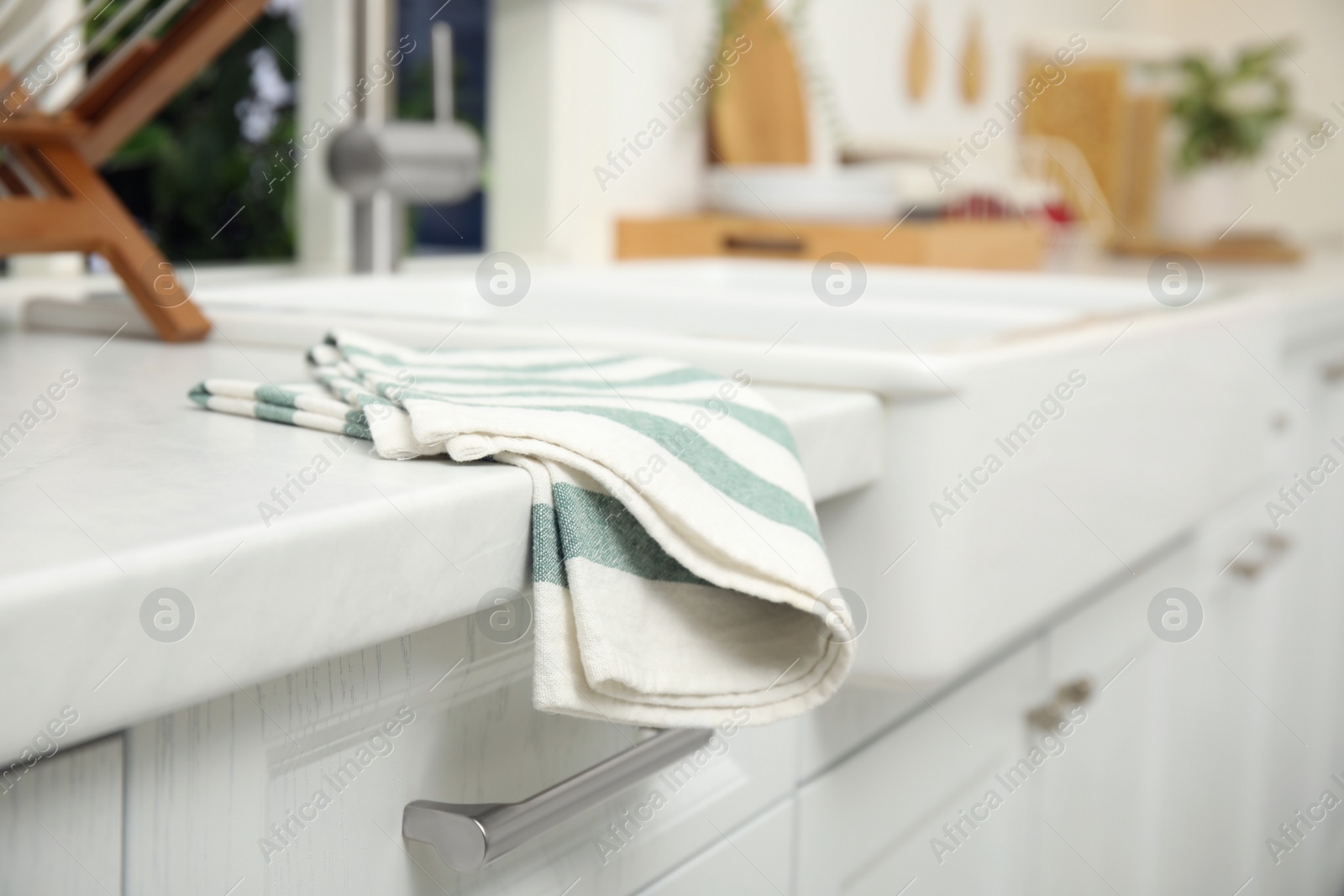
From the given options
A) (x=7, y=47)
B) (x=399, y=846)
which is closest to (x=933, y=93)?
(x=7, y=47)

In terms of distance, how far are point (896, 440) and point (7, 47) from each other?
1.52ft

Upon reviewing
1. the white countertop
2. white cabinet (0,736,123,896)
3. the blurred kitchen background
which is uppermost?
the white countertop

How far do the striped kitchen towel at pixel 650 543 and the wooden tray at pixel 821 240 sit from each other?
1.06 meters

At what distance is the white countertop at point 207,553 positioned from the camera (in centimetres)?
29

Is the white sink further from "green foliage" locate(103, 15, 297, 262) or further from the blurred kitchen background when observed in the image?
"green foliage" locate(103, 15, 297, 262)

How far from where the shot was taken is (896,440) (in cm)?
63

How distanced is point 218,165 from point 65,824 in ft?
4.52

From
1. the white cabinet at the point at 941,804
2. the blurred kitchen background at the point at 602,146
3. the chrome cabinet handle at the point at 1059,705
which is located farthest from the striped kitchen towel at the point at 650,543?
the blurred kitchen background at the point at 602,146

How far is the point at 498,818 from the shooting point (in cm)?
44

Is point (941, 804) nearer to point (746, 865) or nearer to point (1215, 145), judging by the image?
point (746, 865)

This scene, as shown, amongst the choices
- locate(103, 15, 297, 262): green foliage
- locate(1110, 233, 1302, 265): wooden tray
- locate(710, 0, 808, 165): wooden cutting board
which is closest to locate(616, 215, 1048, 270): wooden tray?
locate(710, 0, 808, 165): wooden cutting board

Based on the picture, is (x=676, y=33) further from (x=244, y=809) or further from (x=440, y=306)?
(x=244, y=809)

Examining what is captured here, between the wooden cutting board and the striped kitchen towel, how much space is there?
130 centimetres

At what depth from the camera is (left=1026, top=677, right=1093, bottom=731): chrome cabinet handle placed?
0.88 meters
